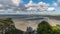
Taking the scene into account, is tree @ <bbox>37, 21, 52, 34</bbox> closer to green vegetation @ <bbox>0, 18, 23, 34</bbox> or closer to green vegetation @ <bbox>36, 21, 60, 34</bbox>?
green vegetation @ <bbox>36, 21, 60, 34</bbox>

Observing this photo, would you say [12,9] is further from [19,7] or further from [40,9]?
[40,9]

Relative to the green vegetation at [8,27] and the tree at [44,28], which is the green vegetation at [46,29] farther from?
the green vegetation at [8,27]

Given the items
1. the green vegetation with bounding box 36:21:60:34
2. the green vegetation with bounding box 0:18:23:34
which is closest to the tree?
the green vegetation with bounding box 36:21:60:34

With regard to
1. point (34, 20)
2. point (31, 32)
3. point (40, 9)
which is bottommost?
point (31, 32)

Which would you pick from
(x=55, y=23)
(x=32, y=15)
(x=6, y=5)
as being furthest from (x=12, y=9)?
(x=55, y=23)

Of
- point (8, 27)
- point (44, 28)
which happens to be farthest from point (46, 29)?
point (8, 27)

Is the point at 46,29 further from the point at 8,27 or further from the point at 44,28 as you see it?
the point at 8,27

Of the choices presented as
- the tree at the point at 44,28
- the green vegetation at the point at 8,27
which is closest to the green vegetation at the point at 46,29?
the tree at the point at 44,28

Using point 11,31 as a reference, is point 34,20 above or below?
above
